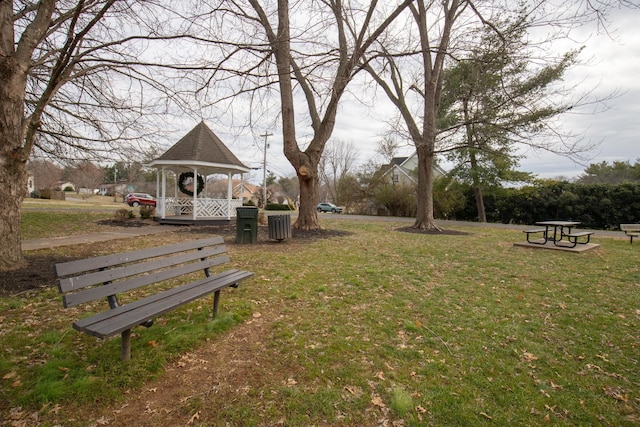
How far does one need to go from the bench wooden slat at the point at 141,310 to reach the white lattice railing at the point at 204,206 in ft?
41.3

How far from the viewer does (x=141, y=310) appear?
9.37 feet

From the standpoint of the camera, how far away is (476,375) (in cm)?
289

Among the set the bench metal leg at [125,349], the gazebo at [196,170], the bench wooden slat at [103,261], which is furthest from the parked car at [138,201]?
the bench metal leg at [125,349]

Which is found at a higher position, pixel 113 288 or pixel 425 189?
pixel 425 189

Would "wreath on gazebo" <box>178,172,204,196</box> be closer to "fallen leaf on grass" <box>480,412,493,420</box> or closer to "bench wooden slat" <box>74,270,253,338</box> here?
"bench wooden slat" <box>74,270,253,338</box>

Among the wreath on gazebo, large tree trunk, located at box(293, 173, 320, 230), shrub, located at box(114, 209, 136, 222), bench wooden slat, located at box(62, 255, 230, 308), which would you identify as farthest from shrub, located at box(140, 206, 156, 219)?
bench wooden slat, located at box(62, 255, 230, 308)

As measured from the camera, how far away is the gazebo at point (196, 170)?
15.3m

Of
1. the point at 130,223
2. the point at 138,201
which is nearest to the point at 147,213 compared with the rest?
the point at 130,223

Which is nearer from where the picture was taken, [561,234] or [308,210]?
[561,234]

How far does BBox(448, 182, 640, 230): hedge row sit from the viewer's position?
18953 millimetres

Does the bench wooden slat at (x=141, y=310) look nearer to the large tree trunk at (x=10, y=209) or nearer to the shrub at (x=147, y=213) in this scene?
the large tree trunk at (x=10, y=209)

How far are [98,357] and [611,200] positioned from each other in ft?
82.7

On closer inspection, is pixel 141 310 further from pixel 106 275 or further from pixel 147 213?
pixel 147 213

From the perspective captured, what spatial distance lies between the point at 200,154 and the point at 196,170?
80 cm
